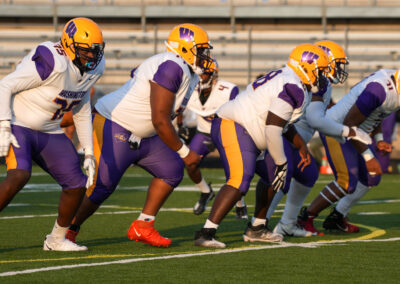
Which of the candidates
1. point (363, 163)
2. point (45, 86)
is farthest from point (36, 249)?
point (363, 163)

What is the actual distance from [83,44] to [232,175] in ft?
4.80

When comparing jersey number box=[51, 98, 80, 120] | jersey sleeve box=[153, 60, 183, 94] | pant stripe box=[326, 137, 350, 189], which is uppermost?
jersey sleeve box=[153, 60, 183, 94]

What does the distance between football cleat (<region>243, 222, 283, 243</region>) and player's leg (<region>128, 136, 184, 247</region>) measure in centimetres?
78

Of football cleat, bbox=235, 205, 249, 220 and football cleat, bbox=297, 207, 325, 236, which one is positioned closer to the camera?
football cleat, bbox=297, 207, 325, 236

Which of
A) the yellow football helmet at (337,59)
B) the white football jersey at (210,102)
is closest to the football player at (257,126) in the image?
the yellow football helmet at (337,59)

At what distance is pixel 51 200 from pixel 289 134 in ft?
14.3

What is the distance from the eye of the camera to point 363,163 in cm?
752

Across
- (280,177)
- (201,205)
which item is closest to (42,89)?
(280,177)

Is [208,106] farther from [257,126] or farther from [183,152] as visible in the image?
[183,152]

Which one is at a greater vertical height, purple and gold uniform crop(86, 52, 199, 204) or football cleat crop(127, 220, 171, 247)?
purple and gold uniform crop(86, 52, 199, 204)

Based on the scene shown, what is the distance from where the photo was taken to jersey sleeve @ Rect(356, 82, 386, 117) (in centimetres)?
704

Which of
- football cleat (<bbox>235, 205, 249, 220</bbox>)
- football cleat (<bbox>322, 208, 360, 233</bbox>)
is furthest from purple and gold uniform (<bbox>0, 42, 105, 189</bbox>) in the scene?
football cleat (<bbox>235, 205, 249, 220</bbox>)

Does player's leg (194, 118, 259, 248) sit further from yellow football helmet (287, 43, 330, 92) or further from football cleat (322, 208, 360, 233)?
football cleat (322, 208, 360, 233)

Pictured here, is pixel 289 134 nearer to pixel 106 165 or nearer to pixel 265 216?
pixel 265 216
